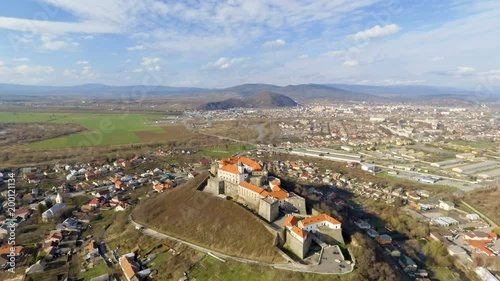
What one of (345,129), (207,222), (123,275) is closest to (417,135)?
(345,129)

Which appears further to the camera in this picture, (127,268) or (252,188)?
(252,188)

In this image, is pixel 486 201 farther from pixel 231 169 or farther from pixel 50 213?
pixel 50 213

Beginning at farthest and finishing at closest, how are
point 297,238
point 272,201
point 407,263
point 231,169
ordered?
point 231,169 < point 272,201 < point 407,263 < point 297,238

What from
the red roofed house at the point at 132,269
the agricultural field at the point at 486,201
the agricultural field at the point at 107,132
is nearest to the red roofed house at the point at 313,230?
the red roofed house at the point at 132,269

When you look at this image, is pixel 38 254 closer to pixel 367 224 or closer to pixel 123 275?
pixel 123 275

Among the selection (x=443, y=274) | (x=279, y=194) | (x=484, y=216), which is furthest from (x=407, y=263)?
(x=484, y=216)

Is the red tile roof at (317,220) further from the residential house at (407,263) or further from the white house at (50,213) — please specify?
the white house at (50,213)
